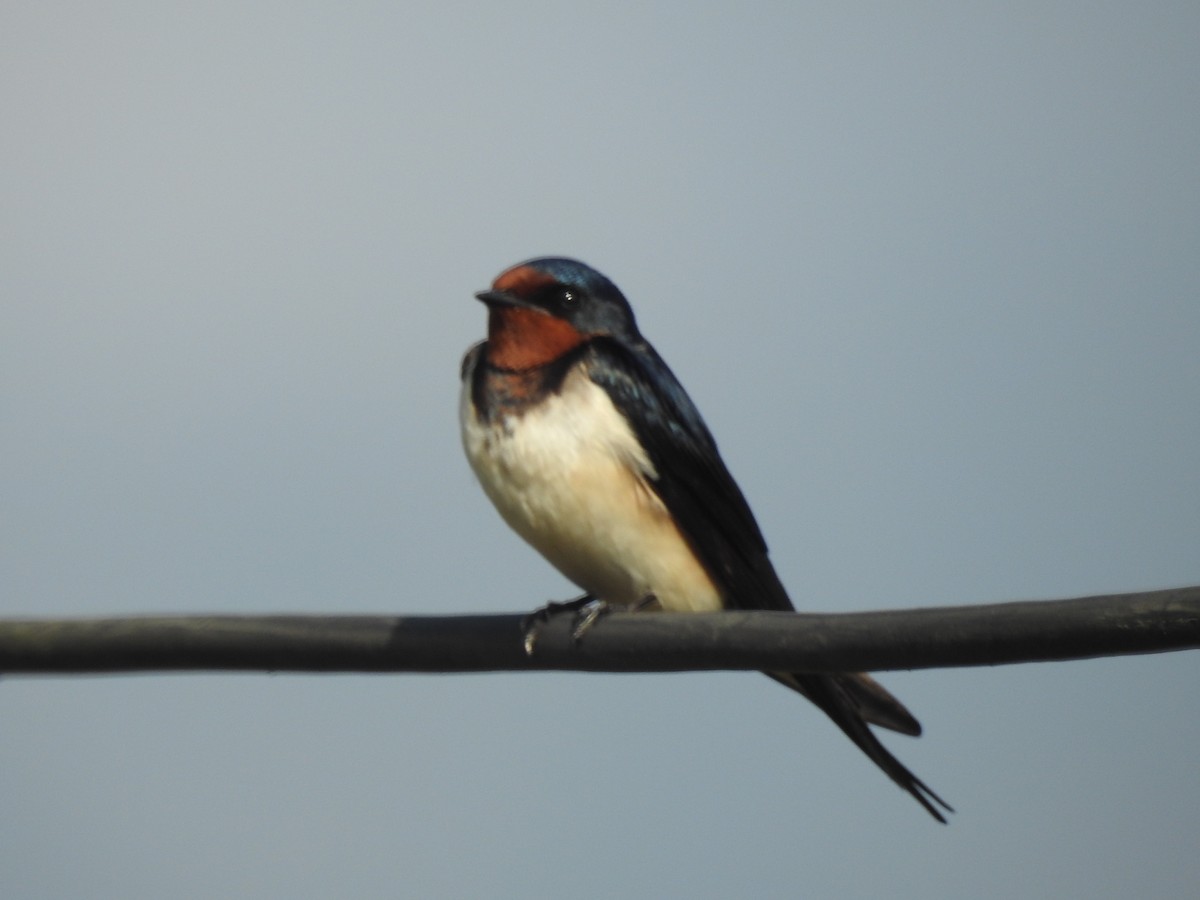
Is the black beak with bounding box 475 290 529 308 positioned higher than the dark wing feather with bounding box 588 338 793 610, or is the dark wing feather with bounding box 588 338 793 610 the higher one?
the black beak with bounding box 475 290 529 308

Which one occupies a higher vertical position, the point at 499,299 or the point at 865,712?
the point at 499,299

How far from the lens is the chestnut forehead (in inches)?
141

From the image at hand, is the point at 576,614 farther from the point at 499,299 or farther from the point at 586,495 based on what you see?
the point at 499,299

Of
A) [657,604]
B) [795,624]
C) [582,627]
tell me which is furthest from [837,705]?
[795,624]

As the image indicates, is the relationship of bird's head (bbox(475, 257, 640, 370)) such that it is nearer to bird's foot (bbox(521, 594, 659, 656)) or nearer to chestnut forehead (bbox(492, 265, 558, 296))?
chestnut forehead (bbox(492, 265, 558, 296))

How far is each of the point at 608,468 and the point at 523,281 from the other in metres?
0.43

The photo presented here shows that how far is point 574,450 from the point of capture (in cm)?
335

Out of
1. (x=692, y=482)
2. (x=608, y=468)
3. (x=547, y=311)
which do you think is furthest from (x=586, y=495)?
(x=547, y=311)

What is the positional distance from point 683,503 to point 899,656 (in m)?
1.39

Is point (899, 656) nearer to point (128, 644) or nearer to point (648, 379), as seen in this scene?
point (128, 644)

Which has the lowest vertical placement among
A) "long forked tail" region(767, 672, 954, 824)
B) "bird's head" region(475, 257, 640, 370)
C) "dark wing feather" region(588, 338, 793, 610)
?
"long forked tail" region(767, 672, 954, 824)

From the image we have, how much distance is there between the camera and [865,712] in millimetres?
3283

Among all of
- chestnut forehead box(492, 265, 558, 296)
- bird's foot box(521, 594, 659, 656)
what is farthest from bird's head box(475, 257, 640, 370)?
bird's foot box(521, 594, 659, 656)

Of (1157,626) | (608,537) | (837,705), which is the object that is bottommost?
(837,705)
